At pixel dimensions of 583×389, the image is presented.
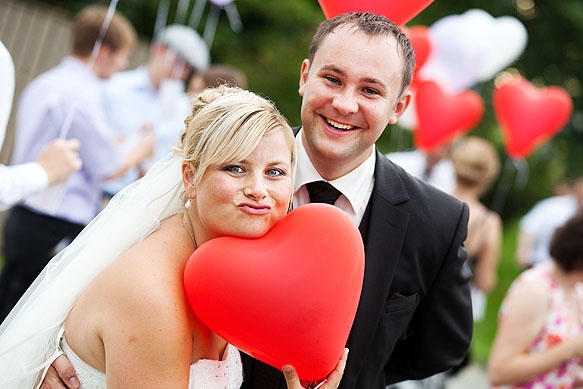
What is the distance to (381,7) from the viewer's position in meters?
2.71

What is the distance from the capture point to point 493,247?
5.68 m

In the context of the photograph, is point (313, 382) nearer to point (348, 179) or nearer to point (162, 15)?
A: point (348, 179)

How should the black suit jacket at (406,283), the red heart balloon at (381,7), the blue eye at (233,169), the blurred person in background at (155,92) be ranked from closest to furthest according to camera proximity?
the blue eye at (233,169) < the black suit jacket at (406,283) < the red heart balloon at (381,7) < the blurred person in background at (155,92)

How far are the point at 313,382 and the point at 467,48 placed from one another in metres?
4.24

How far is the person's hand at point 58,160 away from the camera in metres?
3.28

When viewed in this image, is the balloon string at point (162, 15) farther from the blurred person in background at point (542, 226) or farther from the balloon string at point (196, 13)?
the blurred person in background at point (542, 226)

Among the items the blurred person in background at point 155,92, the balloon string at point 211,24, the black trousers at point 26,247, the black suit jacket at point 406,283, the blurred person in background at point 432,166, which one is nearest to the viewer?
the black suit jacket at point 406,283

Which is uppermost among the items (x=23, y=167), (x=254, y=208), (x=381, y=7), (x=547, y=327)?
(x=381, y=7)

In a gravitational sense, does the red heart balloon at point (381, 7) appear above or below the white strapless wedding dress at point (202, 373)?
above

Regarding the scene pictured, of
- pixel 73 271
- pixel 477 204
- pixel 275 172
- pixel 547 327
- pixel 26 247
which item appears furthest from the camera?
pixel 477 204

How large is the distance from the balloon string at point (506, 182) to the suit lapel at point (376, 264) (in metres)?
12.3

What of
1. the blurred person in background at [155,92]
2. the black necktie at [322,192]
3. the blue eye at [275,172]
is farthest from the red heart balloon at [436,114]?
the blue eye at [275,172]

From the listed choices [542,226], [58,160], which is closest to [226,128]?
[58,160]

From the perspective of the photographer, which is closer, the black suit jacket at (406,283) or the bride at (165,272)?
the bride at (165,272)
